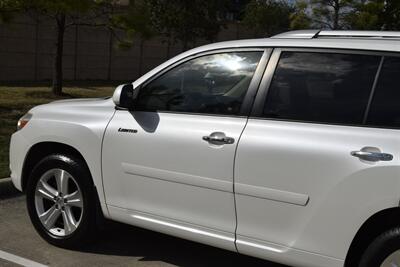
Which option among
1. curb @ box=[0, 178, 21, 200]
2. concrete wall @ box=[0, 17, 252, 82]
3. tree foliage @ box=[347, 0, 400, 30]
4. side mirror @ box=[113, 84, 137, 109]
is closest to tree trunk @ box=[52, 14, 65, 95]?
concrete wall @ box=[0, 17, 252, 82]

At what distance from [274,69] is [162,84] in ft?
3.09

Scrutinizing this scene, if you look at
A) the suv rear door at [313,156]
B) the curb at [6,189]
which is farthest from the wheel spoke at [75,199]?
the curb at [6,189]

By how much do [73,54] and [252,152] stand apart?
64.7 feet

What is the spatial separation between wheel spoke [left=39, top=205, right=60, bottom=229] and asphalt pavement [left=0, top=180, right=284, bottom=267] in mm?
183

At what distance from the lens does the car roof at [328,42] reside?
3.56m

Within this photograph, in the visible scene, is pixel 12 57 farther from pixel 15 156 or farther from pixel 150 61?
pixel 15 156

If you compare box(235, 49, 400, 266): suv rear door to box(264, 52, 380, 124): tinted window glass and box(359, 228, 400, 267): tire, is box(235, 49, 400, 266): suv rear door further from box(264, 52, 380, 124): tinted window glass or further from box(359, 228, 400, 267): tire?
box(359, 228, 400, 267): tire

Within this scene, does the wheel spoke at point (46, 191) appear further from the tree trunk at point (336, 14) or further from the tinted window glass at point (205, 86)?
the tree trunk at point (336, 14)

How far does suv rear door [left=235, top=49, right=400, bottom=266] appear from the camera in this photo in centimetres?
329

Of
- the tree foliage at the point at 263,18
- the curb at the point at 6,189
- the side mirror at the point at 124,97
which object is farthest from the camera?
the tree foliage at the point at 263,18

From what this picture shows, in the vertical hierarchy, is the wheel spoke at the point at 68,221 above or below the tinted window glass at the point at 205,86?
below

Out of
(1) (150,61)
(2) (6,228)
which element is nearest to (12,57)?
(1) (150,61)

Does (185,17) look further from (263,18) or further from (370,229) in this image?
(370,229)

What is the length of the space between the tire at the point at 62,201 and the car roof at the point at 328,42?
1.14 meters
